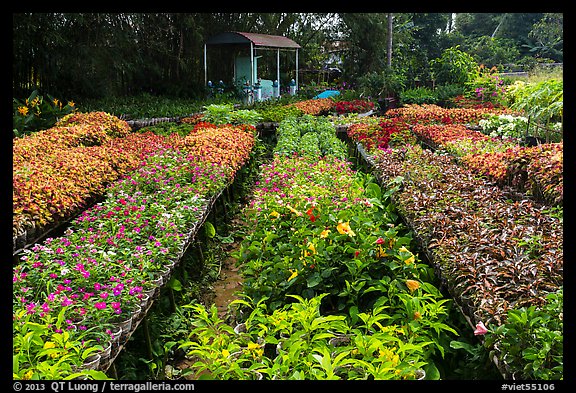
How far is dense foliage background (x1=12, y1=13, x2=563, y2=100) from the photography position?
14.0 m

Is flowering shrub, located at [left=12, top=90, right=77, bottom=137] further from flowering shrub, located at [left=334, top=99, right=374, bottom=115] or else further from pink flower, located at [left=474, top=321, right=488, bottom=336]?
pink flower, located at [left=474, top=321, right=488, bottom=336]

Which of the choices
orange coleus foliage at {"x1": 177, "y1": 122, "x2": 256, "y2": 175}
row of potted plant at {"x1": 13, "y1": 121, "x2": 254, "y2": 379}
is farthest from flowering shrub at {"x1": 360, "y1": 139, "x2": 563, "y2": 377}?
orange coleus foliage at {"x1": 177, "y1": 122, "x2": 256, "y2": 175}

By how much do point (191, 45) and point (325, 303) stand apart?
60.8 feet

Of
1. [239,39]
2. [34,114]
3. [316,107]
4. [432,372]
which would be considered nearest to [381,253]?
[432,372]

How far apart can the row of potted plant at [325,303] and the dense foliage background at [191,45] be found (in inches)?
351

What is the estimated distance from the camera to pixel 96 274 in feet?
10.9

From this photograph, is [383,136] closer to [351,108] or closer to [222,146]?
[222,146]

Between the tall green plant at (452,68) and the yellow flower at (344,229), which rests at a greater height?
the tall green plant at (452,68)

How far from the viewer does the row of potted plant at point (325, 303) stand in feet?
8.32

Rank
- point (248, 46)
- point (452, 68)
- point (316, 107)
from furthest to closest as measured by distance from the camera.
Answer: point (248, 46), point (452, 68), point (316, 107)

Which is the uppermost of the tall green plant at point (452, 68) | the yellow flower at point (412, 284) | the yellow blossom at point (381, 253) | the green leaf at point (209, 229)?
the tall green plant at point (452, 68)

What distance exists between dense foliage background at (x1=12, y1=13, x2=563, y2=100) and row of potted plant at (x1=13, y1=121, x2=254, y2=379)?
9.16 m

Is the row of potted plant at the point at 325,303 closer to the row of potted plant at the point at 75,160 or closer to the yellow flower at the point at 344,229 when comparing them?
the yellow flower at the point at 344,229

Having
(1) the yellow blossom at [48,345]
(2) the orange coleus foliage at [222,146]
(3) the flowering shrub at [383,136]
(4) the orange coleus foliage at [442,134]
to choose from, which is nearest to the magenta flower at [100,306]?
(1) the yellow blossom at [48,345]
